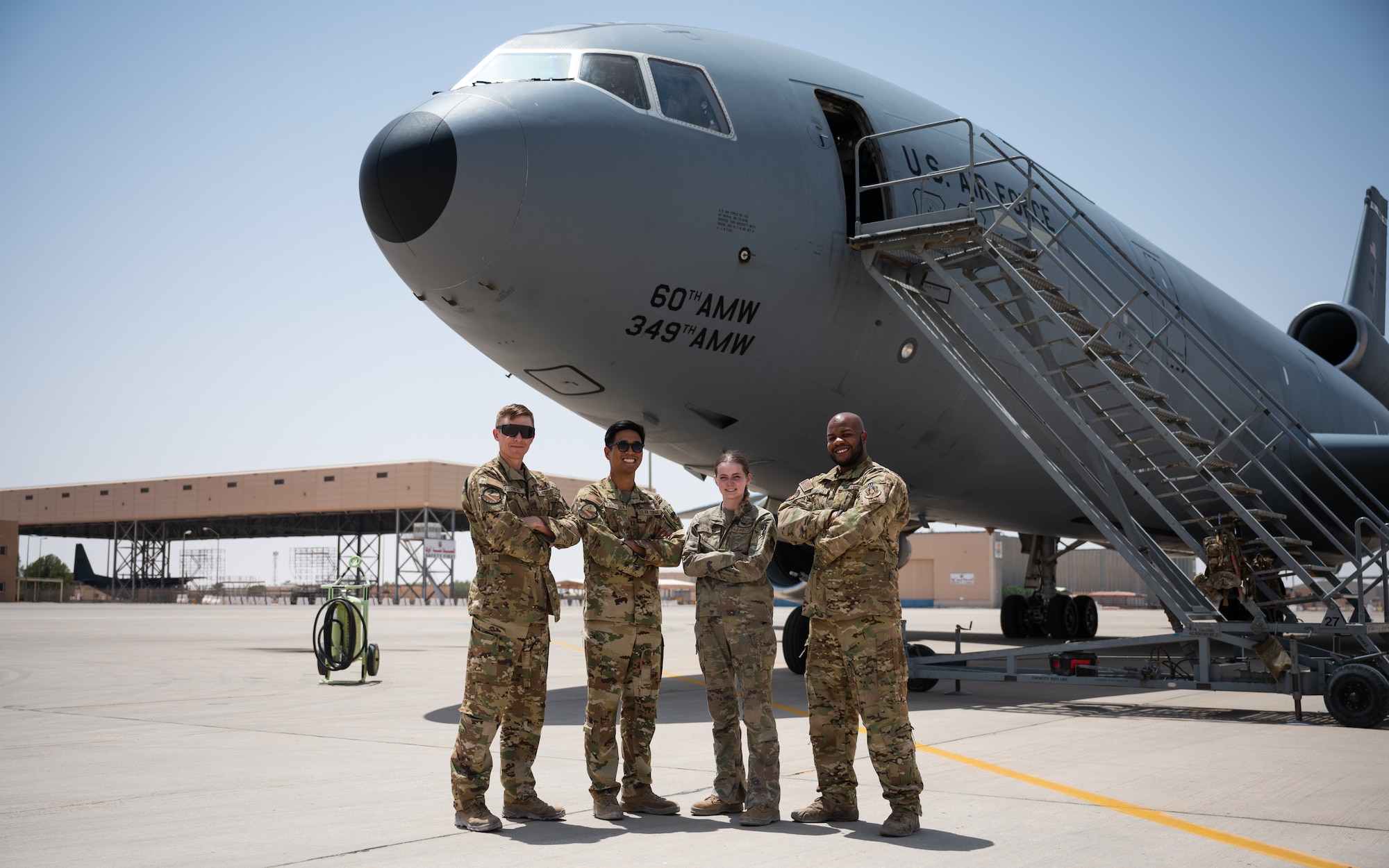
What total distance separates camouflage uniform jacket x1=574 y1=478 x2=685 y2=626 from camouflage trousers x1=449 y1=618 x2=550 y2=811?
36 cm

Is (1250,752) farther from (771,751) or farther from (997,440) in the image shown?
(997,440)

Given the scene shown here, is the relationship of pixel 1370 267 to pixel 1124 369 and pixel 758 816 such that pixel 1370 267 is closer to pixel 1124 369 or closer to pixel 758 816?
pixel 1124 369

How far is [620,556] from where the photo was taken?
217 inches

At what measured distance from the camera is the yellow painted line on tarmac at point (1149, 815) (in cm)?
447

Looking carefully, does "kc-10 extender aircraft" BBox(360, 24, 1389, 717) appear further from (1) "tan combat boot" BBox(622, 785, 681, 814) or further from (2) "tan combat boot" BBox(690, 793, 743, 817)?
(2) "tan combat boot" BBox(690, 793, 743, 817)

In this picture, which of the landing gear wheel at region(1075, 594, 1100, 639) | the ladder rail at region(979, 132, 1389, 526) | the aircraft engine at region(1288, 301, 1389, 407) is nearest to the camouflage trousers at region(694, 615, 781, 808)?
the ladder rail at region(979, 132, 1389, 526)

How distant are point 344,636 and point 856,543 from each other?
9.98 m

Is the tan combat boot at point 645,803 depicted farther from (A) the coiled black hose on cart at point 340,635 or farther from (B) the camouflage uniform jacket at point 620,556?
(A) the coiled black hose on cart at point 340,635

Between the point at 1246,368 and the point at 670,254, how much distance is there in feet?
36.9

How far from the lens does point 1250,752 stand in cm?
742

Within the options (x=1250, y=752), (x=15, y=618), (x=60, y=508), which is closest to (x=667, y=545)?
(x=1250, y=752)

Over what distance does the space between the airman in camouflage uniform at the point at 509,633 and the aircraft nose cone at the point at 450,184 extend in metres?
3.21

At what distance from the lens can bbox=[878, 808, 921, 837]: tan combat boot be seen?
495 cm

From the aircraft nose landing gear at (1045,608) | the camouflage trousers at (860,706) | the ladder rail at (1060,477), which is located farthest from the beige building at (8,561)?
the camouflage trousers at (860,706)
